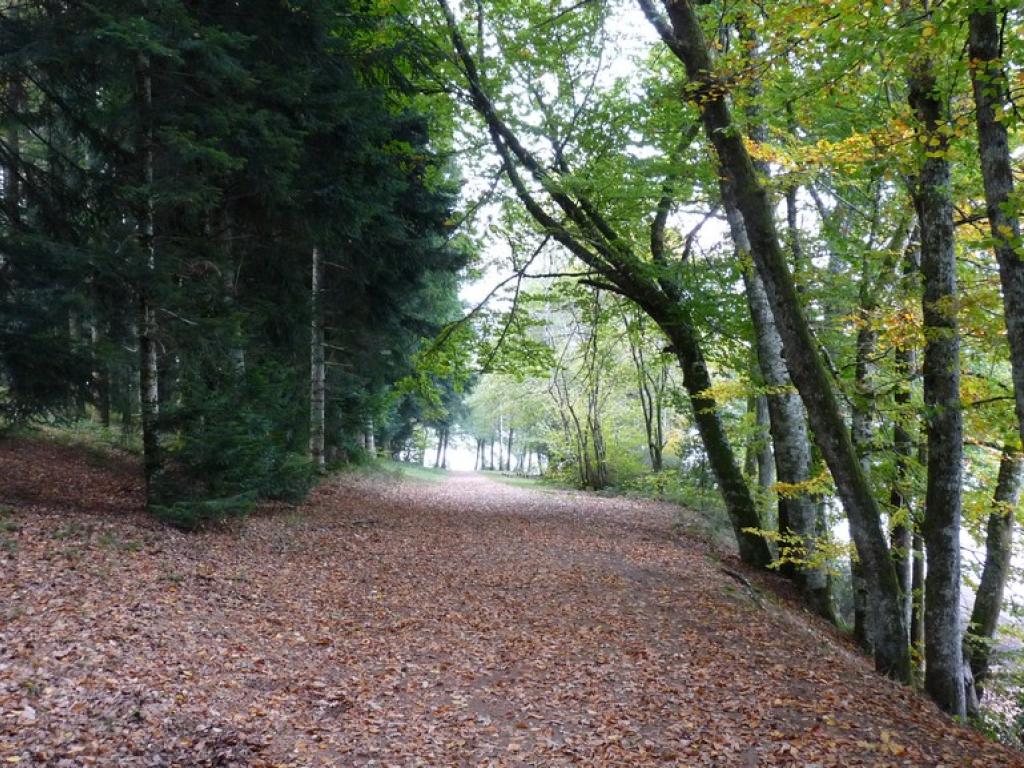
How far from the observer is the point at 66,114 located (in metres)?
8.68

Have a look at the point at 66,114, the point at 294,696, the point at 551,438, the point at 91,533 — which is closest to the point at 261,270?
the point at 66,114

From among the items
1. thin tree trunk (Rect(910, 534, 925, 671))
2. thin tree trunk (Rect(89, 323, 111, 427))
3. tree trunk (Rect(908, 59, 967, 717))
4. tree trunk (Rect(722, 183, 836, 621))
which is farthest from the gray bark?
thin tree trunk (Rect(89, 323, 111, 427))

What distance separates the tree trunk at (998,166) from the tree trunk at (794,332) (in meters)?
1.81

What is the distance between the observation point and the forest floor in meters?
4.29

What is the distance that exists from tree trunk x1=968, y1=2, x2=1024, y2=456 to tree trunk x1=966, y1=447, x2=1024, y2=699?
589 cm

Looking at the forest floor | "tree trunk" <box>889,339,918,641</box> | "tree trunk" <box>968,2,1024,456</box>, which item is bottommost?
the forest floor

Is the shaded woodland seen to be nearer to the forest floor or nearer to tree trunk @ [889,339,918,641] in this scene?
tree trunk @ [889,339,918,641]

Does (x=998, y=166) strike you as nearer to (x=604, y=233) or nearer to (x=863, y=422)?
(x=863, y=422)

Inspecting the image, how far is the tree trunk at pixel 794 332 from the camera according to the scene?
20.3ft

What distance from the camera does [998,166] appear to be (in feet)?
15.2

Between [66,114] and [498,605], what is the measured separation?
885 centimetres

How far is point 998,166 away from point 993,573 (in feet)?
26.3

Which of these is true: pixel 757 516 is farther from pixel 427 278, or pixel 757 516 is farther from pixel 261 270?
pixel 427 278

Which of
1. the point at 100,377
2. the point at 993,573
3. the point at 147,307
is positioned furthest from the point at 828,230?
the point at 100,377
